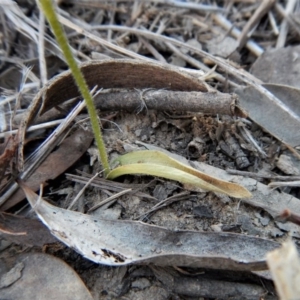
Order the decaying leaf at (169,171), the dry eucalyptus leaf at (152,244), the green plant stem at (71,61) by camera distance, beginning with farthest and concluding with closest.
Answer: the decaying leaf at (169,171)
the dry eucalyptus leaf at (152,244)
the green plant stem at (71,61)

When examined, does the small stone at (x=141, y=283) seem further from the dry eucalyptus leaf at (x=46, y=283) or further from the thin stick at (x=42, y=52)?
the thin stick at (x=42, y=52)

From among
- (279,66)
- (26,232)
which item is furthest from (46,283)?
(279,66)

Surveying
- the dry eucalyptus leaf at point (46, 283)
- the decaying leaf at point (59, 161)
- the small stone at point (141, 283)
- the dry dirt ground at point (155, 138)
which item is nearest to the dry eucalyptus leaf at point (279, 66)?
the dry dirt ground at point (155, 138)

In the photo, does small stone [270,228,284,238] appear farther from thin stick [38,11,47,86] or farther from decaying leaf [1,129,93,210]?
thin stick [38,11,47,86]

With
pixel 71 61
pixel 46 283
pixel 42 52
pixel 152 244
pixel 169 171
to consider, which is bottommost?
pixel 46 283

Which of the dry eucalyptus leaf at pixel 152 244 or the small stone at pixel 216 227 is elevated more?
the dry eucalyptus leaf at pixel 152 244

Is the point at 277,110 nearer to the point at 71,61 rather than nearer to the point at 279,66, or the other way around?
the point at 279,66
